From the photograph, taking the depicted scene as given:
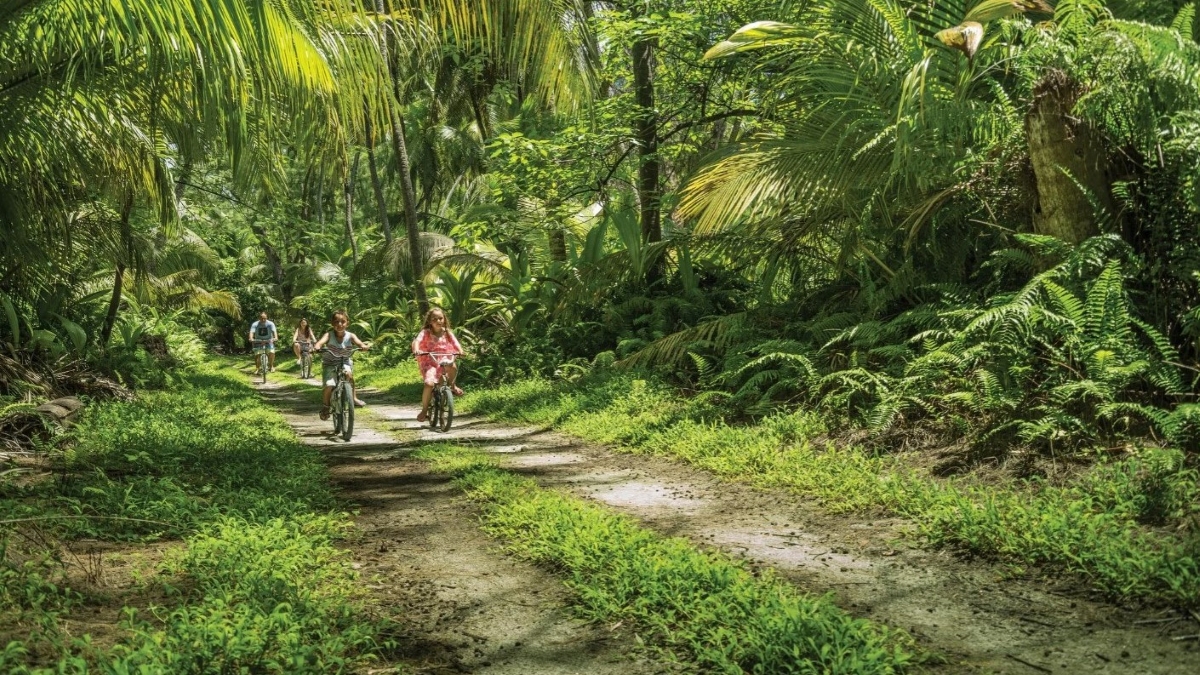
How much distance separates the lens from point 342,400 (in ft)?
33.0

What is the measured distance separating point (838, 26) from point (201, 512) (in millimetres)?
6476

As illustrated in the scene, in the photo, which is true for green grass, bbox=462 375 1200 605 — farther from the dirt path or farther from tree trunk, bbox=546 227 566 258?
tree trunk, bbox=546 227 566 258

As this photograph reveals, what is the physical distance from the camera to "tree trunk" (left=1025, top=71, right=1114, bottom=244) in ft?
20.6

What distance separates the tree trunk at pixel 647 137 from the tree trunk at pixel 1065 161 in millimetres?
6846

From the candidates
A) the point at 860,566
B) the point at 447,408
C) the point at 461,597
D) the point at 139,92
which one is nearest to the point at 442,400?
the point at 447,408

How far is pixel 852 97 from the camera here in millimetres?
7934

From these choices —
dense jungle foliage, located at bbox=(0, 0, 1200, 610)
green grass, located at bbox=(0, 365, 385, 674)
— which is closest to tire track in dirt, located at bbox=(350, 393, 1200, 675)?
dense jungle foliage, located at bbox=(0, 0, 1200, 610)

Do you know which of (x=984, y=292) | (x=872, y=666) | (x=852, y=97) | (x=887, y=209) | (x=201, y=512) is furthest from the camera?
(x=887, y=209)

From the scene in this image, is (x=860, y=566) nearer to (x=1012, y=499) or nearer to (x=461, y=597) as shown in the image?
(x=1012, y=499)

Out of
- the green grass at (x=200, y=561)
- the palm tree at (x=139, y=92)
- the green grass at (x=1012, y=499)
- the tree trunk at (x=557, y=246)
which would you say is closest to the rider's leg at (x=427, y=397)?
the green grass at (x=200, y=561)

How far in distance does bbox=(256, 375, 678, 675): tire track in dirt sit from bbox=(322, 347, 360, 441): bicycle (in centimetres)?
318

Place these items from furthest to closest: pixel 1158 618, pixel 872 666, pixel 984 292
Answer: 1. pixel 984 292
2. pixel 1158 618
3. pixel 872 666

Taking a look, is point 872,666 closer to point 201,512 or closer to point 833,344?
point 201,512

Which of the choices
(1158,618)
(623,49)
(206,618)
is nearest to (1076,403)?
(1158,618)
